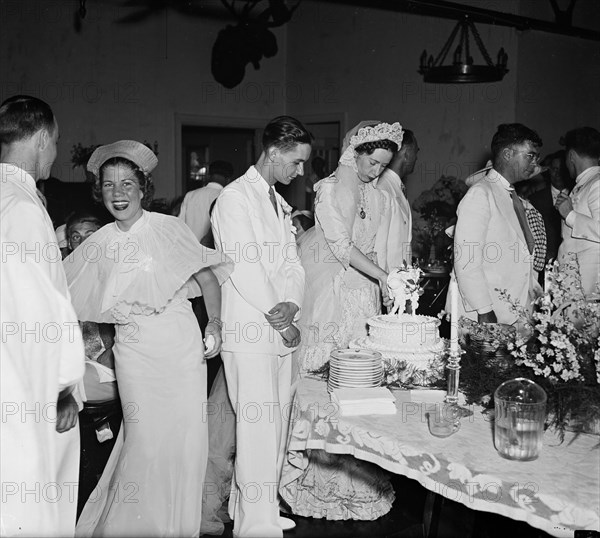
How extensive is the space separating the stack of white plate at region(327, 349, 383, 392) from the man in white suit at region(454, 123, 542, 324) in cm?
111

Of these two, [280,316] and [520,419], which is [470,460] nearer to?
[520,419]

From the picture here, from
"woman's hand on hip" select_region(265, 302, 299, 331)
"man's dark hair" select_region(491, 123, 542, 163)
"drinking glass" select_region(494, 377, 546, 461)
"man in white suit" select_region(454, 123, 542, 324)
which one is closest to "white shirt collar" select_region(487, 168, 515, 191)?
"man in white suit" select_region(454, 123, 542, 324)

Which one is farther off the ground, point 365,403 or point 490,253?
point 490,253

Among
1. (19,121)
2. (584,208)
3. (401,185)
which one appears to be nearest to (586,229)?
(584,208)

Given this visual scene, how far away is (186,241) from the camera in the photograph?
3.21 metres

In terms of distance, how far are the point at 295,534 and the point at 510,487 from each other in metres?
1.59

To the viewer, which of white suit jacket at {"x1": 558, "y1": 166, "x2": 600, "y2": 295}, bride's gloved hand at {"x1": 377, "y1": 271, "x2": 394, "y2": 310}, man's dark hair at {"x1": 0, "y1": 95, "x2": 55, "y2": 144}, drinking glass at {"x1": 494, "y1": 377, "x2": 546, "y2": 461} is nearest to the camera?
drinking glass at {"x1": 494, "y1": 377, "x2": 546, "y2": 461}

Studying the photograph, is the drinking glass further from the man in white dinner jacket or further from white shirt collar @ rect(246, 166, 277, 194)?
white shirt collar @ rect(246, 166, 277, 194)

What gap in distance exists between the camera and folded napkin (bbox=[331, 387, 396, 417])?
8.41ft

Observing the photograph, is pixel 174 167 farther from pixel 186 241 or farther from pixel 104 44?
pixel 186 241

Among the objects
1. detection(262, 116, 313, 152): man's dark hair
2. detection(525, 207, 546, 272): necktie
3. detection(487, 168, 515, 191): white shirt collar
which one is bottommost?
detection(525, 207, 546, 272): necktie

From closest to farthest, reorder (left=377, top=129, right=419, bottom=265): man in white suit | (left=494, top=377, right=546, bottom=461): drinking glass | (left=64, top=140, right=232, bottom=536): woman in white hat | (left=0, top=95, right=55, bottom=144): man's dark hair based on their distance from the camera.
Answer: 1. (left=494, top=377, right=546, bottom=461): drinking glass
2. (left=0, top=95, right=55, bottom=144): man's dark hair
3. (left=64, top=140, right=232, bottom=536): woman in white hat
4. (left=377, top=129, right=419, bottom=265): man in white suit

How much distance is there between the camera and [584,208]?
4645 millimetres

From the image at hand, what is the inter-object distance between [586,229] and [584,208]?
0.16 meters
